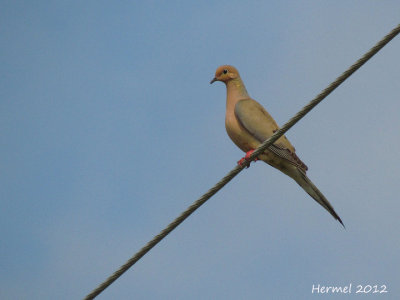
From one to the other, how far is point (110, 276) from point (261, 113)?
4.04m

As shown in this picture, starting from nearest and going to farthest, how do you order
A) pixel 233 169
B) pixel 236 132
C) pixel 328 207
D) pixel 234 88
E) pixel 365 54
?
pixel 365 54, pixel 233 169, pixel 328 207, pixel 236 132, pixel 234 88

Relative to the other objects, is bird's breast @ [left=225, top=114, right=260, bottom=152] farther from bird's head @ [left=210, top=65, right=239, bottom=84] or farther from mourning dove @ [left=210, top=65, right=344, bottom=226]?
bird's head @ [left=210, top=65, right=239, bottom=84]

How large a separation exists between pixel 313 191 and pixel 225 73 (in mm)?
2250

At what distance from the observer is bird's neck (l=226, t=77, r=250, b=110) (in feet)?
28.6

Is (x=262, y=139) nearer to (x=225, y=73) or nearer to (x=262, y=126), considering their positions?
(x=262, y=126)

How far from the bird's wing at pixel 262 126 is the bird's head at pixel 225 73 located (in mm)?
541

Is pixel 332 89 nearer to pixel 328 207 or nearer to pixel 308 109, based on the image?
pixel 308 109

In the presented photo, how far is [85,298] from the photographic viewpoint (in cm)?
518

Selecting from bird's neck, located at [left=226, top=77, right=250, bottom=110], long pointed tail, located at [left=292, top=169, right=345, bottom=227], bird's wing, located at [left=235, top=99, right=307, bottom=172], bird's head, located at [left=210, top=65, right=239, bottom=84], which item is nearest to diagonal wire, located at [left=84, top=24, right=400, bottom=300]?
long pointed tail, located at [left=292, top=169, right=345, bottom=227]

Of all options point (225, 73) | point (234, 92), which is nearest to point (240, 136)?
point (234, 92)

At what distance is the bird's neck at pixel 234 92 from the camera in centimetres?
871

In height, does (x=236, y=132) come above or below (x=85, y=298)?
above

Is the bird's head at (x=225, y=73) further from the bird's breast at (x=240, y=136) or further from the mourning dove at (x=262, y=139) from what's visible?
the bird's breast at (x=240, y=136)

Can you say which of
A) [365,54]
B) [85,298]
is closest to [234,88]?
[365,54]
